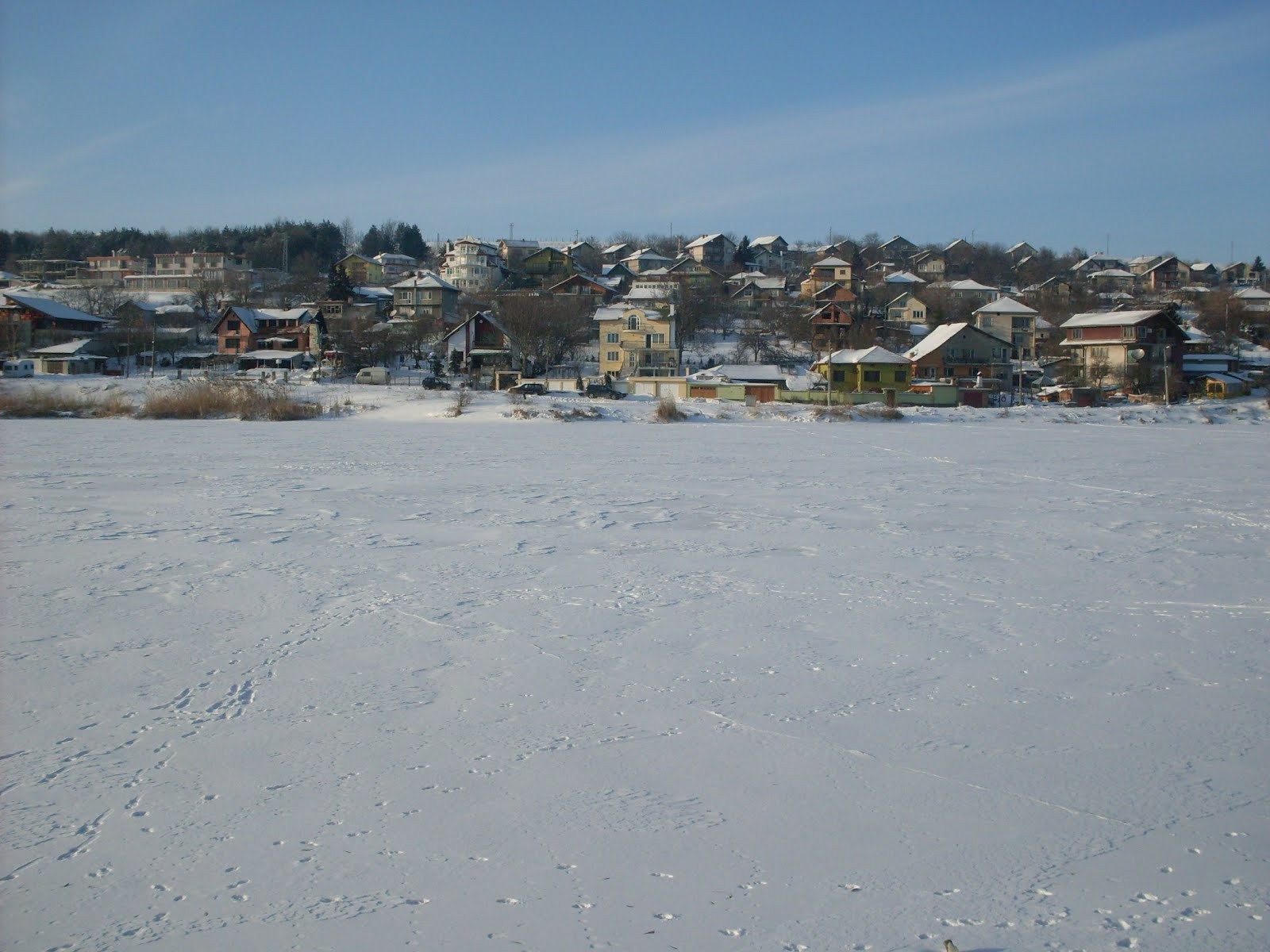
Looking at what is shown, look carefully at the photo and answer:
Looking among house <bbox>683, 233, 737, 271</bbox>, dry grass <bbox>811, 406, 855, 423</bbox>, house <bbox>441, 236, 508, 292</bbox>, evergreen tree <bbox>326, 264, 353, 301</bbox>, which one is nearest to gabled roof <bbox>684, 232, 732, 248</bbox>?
house <bbox>683, 233, 737, 271</bbox>

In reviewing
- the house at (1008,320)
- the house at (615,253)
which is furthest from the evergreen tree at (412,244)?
the house at (1008,320)

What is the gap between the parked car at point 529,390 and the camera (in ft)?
107

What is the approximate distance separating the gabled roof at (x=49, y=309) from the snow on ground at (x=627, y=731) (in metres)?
42.8

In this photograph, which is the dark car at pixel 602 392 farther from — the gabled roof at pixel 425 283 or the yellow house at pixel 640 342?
the gabled roof at pixel 425 283

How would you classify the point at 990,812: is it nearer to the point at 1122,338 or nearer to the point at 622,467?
the point at 622,467

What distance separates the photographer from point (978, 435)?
23297 millimetres

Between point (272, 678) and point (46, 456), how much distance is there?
11835 millimetres

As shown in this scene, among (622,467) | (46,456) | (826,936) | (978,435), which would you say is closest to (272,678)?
(826,936)

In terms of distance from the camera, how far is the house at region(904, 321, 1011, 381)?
44688 millimetres

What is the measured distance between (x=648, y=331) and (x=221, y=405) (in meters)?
23.5

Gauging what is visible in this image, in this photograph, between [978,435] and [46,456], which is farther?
[978,435]

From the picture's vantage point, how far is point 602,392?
34500 millimetres

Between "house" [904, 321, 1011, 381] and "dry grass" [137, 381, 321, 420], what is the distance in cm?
2931

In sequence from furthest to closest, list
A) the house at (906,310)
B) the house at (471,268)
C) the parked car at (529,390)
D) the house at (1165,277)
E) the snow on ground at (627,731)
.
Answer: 1. the house at (1165,277)
2. the house at (471,268)
3. the house at (906,310)
4. the parked car at (529,390)
5. the snow on ground at (627,731)
